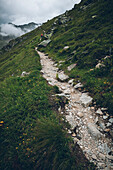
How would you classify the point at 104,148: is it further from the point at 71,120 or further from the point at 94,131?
the point at 71,120

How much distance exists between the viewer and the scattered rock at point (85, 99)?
6.16m

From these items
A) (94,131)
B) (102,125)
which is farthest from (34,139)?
(102,125)

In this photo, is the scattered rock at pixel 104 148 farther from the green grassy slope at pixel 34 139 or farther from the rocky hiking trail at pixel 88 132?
the green grassy slope at pixel 34 139

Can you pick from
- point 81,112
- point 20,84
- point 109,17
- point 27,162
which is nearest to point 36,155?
point 27,162

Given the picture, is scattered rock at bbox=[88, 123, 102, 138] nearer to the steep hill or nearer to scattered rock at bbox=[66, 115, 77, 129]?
scattered rock at bbox=[66, 115, 77, 129]

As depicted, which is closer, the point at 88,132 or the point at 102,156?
the point at 102,156

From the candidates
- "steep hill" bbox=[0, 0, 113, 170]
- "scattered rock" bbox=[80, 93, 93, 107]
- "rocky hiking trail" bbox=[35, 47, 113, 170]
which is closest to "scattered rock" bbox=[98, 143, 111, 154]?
"rocky hiking trail" bbox=[35, 47, 113, 170]

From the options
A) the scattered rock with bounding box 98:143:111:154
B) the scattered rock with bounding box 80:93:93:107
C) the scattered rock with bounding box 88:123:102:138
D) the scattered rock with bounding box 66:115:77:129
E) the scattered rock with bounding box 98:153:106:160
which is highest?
the scattered rock with bounding box 80:93:93:107

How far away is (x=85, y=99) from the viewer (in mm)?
6551

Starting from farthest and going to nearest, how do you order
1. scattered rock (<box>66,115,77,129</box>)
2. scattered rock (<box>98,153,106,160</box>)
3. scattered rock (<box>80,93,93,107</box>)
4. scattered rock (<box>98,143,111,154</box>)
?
1. scattered rock (<box>80,93,93,107</box>)
2. scattered rock (<box>66,115,77,129</box>)
3. scattered rock (<box>98,143,111,154</box>)
4. scattered rock (<box>98,153,106,160</box>)

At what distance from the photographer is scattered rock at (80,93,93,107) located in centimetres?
616

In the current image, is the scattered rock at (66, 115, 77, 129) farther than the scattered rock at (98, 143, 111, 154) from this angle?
Yes

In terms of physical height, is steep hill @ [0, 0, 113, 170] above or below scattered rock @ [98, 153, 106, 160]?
above

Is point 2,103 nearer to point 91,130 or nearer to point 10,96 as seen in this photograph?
point 10,96
